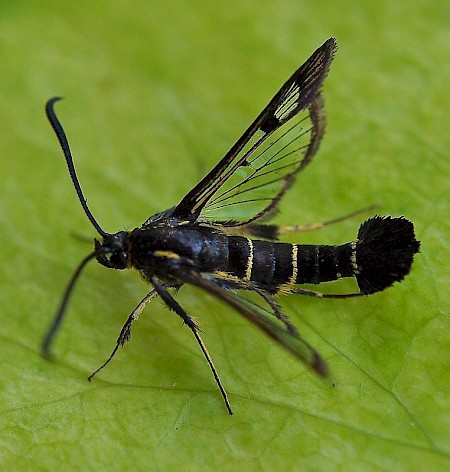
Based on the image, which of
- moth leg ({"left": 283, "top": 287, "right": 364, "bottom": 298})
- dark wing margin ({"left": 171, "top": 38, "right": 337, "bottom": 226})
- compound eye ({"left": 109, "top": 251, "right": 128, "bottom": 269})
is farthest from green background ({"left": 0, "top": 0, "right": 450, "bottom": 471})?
compound eye ({"left": 109, "top": 251, "right": 128, "bottom": 269})

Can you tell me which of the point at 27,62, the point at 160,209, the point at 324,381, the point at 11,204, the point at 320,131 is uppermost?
the point at 320,131

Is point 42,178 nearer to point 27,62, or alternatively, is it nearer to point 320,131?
point 27,62

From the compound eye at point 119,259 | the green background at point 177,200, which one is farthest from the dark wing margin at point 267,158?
the compound eye at point 119,259

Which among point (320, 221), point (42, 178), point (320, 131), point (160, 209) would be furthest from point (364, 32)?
point (42, 178)

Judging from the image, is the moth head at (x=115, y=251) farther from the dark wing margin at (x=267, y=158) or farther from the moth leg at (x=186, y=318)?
the dark wing margin at (x=267, y=158)

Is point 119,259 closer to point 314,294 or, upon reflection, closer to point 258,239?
point 258,239

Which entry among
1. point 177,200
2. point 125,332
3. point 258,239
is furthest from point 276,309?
point 177,200

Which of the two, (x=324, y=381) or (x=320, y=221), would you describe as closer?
(x=324, y=381)
